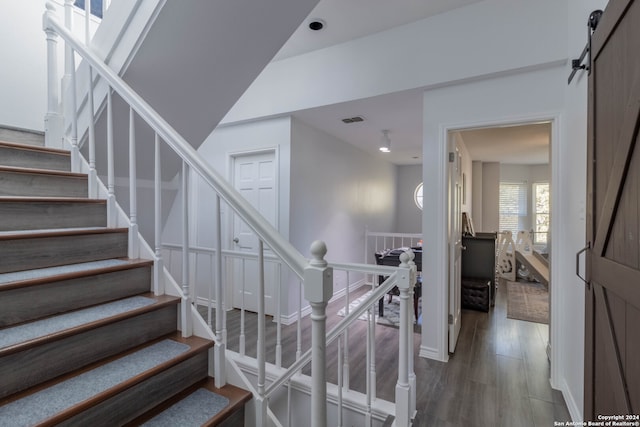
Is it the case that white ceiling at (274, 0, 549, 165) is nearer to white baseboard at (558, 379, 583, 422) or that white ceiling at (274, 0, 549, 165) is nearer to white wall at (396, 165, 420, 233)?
white wall at (396, 165, 420, 233)

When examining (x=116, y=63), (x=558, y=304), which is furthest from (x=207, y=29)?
(x=558, y=304)

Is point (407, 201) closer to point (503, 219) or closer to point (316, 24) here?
point (503, 219)

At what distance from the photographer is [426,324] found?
2664mm

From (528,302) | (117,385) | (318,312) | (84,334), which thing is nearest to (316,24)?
(318,312)

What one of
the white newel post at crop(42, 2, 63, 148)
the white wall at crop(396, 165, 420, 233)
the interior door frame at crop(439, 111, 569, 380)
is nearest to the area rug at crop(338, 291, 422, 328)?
the interior door frame at crop(439, 111, 569, 380)

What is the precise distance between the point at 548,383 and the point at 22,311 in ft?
10.5

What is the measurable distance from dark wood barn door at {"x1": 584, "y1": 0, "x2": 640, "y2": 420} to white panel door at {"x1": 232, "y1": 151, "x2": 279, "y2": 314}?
287 centimetres

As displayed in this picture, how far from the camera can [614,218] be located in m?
1.16

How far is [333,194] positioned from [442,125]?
204cm

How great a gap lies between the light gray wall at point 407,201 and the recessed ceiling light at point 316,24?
4.66m

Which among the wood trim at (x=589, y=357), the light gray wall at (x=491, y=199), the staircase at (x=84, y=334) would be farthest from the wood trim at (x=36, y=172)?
the light gray wall at (x=491, y=199)

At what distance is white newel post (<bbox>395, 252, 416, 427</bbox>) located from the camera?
171 cm

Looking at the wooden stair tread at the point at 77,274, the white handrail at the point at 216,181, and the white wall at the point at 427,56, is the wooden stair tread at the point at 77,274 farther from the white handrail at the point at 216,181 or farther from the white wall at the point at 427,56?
the white wall at the point at 427,56

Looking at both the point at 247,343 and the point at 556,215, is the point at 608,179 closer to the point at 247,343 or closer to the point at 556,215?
the point at 556,215
